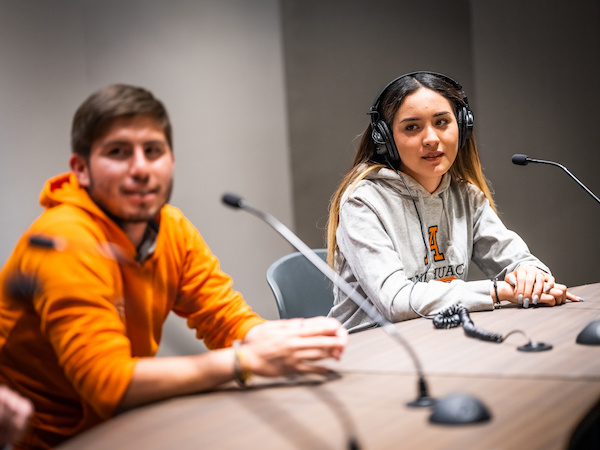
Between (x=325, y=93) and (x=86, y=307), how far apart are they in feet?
8.48

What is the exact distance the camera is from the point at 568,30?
353 cm

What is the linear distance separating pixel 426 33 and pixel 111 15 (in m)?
1.74

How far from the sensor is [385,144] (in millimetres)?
2107

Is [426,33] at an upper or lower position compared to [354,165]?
upper

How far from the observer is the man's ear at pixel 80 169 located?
46.6 inches

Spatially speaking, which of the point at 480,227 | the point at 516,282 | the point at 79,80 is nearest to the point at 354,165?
the point at 480,227

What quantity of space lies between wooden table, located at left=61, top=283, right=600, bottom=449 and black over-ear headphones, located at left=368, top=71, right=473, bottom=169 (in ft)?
2.91

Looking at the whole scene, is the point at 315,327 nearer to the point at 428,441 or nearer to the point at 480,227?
the point at 428,441

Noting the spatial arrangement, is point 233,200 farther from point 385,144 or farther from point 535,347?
point 385,144

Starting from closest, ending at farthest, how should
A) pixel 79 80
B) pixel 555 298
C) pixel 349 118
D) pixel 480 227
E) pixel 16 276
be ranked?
pixel 16 276
pixel 555 298
pixel 480 227
pixel 79 80
pixel 349 118

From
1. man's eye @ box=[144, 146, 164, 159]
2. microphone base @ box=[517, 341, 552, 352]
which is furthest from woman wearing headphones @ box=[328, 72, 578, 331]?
man's eye @ box=[144, 146, 164, 159]

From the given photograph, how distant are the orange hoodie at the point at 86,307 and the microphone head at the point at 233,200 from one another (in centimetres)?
19

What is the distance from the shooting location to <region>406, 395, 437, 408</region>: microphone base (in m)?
0.96

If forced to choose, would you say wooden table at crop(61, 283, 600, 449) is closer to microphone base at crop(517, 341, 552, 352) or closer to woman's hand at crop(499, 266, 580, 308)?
microphone base at crop(517, 341, 552, 352)
